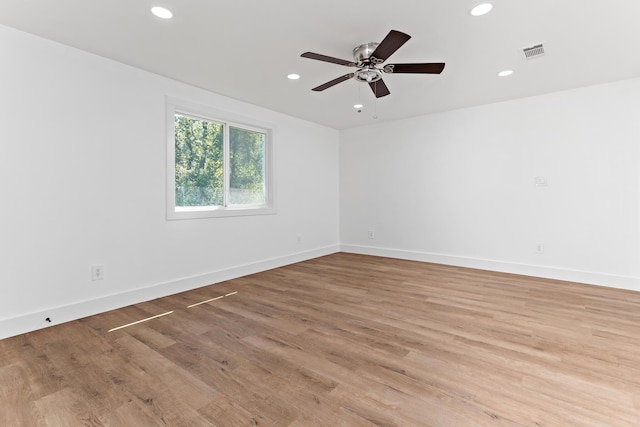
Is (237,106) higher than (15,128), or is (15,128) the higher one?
(237,106)

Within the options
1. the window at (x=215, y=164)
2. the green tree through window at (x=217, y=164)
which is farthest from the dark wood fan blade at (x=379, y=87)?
the green tree through window at (x=217, y=164)

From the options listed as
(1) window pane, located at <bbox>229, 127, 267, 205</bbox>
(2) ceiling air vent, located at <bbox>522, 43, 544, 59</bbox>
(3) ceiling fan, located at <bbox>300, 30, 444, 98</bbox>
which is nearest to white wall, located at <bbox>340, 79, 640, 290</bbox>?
(2) ceiling air vent, located at <bbox>522, 43, 544, 59</bbox>

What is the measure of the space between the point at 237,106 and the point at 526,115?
4.04 m

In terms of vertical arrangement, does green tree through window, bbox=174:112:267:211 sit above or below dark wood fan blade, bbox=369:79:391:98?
below

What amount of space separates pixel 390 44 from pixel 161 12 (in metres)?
1.69

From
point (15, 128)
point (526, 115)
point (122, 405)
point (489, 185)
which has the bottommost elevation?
point (122, 405)

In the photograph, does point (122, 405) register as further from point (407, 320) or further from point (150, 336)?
point (407, 320)

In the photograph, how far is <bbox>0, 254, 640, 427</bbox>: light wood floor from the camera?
148 centimetres

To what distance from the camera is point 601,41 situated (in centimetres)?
258

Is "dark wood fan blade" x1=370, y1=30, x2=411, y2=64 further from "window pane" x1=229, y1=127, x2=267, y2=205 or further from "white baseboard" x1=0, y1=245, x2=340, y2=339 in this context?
"white baseboard" x1=0, y1=245, x2=340, y2=339

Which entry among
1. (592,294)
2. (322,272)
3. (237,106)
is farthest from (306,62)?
(592,294)

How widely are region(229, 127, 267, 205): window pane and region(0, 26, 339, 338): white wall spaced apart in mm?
489

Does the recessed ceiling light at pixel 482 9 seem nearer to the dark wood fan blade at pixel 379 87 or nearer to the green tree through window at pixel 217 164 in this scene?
the dark wood fan blade at pixel 379 87

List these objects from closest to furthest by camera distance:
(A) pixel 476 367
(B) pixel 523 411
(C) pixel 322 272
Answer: (B) pixel 523 411, (A) pixel 476 367, (C) pixel 322 272
